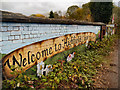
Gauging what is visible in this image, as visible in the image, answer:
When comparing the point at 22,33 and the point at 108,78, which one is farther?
the point at 108,78

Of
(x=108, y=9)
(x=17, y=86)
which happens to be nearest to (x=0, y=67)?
(x=17, y=86)

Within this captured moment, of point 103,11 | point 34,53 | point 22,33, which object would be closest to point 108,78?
point 34,53

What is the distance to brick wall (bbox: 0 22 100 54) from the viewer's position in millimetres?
2182

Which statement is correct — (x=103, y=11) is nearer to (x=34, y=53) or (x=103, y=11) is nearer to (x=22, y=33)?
(x=34, y=53)

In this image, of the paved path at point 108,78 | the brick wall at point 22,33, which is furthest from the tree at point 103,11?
the brick wall at point 22,33

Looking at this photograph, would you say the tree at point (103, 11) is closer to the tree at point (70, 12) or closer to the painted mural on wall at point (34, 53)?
the tree at point (70, 12)

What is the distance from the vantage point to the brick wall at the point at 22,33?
218 cm

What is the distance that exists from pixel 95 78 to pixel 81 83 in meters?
0.75

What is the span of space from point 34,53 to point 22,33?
0.74 meters

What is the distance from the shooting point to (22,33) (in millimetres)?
2541

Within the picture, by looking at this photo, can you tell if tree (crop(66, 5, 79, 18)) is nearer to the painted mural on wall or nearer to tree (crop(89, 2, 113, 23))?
tree (crop(89, 2, 113, 23))

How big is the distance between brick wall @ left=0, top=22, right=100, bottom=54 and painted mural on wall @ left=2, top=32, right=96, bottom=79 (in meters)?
0.15

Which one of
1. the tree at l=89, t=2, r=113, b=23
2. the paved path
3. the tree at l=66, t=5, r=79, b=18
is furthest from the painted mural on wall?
the tree at l=66, t=5, r=79, b=18

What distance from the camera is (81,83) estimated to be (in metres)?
3.05
